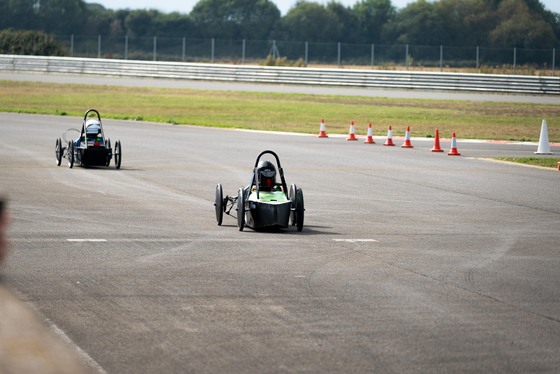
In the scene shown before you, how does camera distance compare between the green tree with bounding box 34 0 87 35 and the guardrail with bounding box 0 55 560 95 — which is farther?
the green tree with bounding box 34 0 87 35

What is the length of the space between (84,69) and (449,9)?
46008 mm

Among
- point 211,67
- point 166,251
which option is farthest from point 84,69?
point 166,251

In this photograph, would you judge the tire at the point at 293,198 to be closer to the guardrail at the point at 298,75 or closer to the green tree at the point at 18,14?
the guardrail at the point at 298,75

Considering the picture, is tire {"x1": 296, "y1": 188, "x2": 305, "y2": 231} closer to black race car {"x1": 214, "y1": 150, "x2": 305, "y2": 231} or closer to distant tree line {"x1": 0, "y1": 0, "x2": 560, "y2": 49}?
black race car {"x1": 214, "y1": 150, "x2": 305, "y2": 231}

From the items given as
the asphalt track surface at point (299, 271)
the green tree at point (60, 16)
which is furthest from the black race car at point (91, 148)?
the green tree at point (60, 16)

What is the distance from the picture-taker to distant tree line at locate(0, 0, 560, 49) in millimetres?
96375

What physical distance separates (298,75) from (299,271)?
48471mm

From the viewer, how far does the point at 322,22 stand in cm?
10844

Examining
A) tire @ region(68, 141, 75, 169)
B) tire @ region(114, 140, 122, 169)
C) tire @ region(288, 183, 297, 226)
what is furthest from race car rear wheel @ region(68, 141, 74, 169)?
tire @ region(288, 183, 297, 226)

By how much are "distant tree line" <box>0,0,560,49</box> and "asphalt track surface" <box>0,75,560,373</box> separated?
7416cm

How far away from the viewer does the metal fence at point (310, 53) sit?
224 ft

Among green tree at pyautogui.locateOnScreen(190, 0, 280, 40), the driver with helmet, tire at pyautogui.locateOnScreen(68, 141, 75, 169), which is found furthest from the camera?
green tree at pyautogui.locateOnScreen(190, 0, 280, 40)

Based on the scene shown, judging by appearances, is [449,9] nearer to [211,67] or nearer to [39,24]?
[39,24]

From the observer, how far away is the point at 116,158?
2267cm
